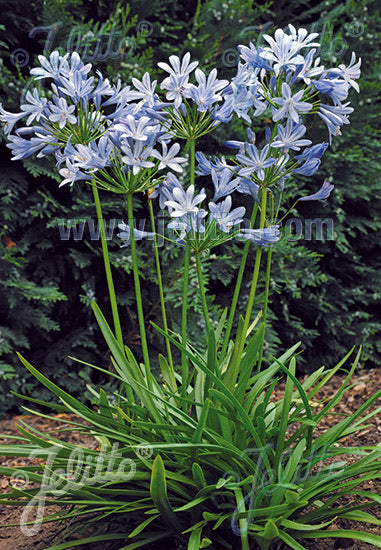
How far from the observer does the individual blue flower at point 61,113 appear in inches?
66.7

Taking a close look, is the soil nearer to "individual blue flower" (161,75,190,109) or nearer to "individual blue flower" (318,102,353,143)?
"individual blue flower" (318,102,353,143)

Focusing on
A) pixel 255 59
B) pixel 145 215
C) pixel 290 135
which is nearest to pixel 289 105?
pixel 290 135

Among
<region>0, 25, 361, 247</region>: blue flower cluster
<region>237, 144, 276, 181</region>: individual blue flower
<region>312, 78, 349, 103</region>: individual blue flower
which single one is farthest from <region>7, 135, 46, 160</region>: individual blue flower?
<region>312, 78, 349, 103</region>: individual blue flower

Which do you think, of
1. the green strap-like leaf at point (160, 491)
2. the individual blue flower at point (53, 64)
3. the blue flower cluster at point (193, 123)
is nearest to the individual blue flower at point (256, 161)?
the blue flower cluster at point (193, 123)

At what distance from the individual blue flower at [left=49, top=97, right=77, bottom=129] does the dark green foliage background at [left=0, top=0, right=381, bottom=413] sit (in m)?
1.55

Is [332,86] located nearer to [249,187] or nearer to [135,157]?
[249,187]

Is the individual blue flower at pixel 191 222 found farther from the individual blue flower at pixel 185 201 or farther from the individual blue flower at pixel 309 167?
the individual blue flower at pixel 309 167

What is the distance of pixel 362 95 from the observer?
4133 mm

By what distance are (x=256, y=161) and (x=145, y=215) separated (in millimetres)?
2086

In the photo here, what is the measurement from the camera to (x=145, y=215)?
3.78 meters

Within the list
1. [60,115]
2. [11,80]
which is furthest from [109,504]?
[11,80]

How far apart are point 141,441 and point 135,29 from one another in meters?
3.05

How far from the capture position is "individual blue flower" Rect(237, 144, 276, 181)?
1.73m

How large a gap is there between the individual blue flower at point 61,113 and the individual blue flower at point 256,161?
1.81 feet
